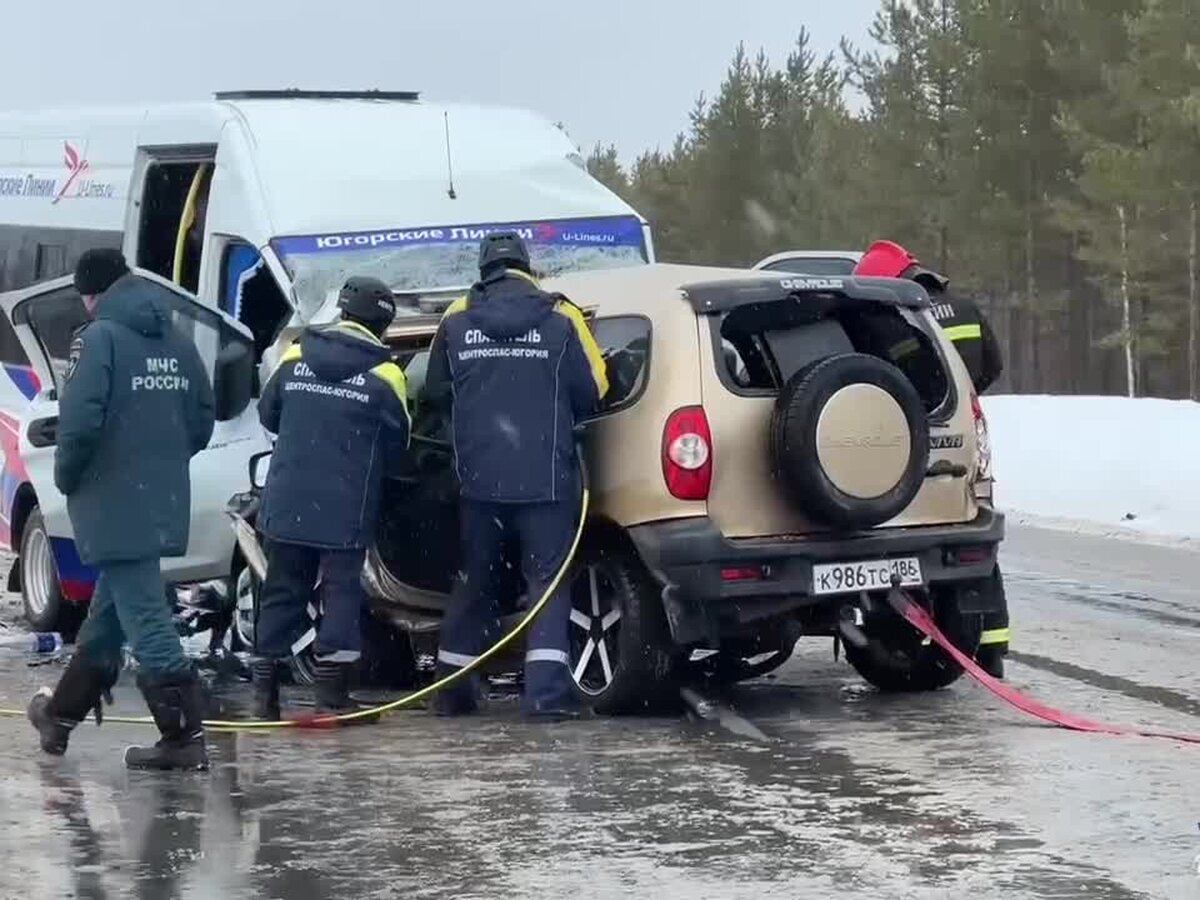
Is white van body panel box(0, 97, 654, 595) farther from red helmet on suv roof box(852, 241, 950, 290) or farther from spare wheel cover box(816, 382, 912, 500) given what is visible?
spare wheel cover box(816, 382, 912, 500)

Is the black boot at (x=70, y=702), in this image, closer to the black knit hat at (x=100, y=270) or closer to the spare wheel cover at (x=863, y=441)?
the black knit hat at (x=100, y=270)

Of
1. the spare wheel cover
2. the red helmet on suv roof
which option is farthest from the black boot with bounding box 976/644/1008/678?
the red helmet on suv roof

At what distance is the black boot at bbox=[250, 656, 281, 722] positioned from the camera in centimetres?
971

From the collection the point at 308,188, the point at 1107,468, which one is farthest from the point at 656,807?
the point at 1107,468

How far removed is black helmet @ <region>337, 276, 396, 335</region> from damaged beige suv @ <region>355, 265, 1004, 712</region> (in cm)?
63

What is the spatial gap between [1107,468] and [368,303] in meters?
13.3

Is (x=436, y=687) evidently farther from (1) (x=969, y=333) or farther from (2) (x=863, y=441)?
(1) (x=969, y=333)

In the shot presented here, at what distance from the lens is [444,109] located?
13703 millimetres

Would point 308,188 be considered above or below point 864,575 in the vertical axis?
above

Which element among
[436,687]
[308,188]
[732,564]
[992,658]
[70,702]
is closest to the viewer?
[70,702]

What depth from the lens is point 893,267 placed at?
10898 millimetres

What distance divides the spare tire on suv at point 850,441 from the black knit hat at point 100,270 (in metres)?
2.48

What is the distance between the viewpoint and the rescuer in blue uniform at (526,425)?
364 inches

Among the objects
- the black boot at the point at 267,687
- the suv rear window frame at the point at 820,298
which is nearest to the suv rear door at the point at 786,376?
the suv rear window frame at the point at 820,298
